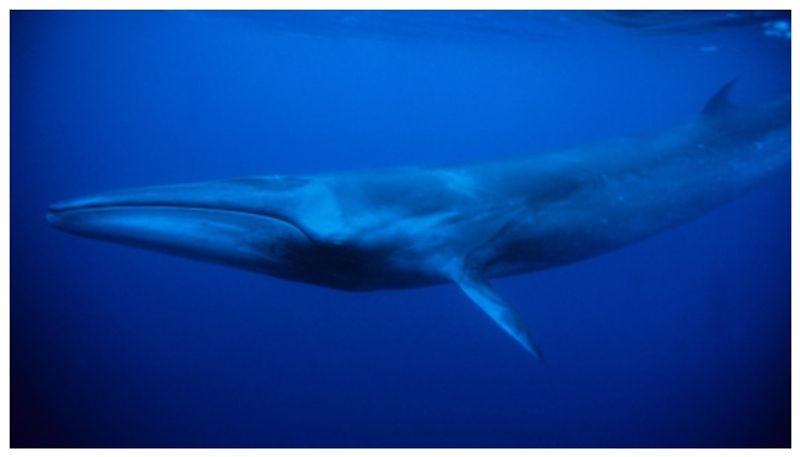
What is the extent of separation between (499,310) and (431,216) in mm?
1078

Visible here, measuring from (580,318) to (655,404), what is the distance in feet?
11.7

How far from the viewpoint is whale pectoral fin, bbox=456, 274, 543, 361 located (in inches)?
191

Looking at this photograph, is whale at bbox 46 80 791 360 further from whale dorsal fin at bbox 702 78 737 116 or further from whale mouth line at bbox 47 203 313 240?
whale dorsal fin at bbox 702 78 737 116

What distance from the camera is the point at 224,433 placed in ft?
43.6

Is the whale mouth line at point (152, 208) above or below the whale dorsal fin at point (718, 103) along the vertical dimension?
below

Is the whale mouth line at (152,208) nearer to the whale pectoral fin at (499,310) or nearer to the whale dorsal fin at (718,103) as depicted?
the whale pectoral fin at (499,310)

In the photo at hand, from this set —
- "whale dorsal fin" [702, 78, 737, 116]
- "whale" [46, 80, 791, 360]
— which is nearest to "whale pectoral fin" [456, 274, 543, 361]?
"whale" [46, 80, 791, 360]

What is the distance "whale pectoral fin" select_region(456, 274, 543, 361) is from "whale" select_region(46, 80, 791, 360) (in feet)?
0.04

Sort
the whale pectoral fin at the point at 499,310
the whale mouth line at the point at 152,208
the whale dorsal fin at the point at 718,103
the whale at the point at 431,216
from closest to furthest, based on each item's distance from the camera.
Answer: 1. the whale mouth line at the point at 152,208
2. the whale at the point at 431,216
3. the whale pectoral fin at the point at 499,310
4. the whale dorsal fin at the point at 718,103

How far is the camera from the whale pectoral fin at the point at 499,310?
191 inches

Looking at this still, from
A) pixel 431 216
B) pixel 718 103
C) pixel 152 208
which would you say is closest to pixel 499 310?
pixel 431 216

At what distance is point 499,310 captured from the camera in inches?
197

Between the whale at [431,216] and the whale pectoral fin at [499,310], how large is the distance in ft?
0.04

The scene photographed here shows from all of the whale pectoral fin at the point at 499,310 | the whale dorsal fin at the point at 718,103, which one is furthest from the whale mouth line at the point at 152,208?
the whale dorsal fin at the point at 718,103
